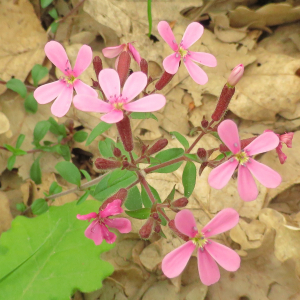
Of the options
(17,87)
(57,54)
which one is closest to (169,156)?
(57,54)

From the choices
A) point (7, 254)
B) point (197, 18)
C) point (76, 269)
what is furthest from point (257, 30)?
point (7, 254)

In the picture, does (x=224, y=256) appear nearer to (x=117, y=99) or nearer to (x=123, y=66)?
(x=117, y=99)

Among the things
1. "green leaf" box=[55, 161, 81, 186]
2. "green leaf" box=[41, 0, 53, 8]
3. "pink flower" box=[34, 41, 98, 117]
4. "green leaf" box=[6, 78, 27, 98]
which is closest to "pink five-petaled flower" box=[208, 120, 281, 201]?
"pink flower" box=[34, 41, 98, 117]

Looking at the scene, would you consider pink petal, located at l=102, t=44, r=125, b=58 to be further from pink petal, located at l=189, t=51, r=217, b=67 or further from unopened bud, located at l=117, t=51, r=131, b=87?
pink petal, located at l=189, t=51, r=217, b=67

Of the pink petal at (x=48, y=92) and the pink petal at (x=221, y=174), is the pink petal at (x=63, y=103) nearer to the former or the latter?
the pink petal at (x=48, y=92)

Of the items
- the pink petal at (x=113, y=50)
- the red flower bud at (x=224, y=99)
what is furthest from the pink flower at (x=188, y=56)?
the pink petal at (x=113, y=50)

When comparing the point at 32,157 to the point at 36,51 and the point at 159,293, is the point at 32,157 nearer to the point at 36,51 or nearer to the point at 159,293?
the point at 36,51
